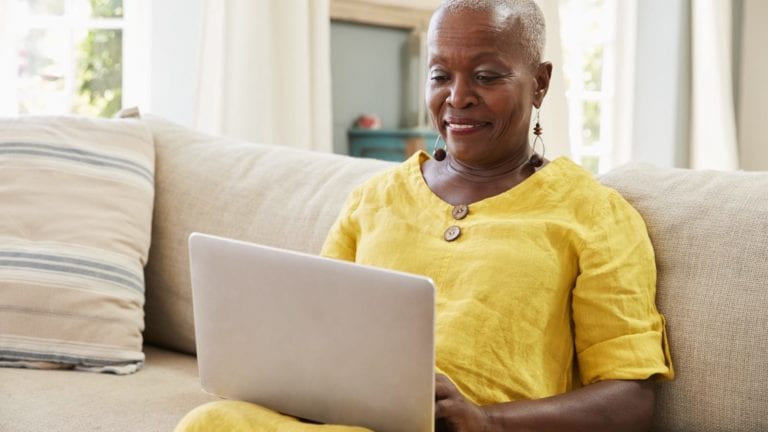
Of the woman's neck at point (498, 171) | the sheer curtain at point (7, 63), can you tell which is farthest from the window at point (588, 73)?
the woman's neck at point (498, 171)

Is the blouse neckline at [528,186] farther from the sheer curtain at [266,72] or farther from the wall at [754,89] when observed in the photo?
the wall at [754,89]

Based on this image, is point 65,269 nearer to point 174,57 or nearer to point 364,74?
point 174,57

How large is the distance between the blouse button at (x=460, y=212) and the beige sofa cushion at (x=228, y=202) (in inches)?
15.1

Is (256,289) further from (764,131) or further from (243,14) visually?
(764,131)

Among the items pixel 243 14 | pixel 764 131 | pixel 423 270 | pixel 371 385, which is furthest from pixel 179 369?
pixel 764 131

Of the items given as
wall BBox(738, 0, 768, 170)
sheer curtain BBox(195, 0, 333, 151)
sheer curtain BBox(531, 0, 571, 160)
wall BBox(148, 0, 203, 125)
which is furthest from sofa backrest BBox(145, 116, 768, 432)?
wall BBox(738, 0, 768, 170)

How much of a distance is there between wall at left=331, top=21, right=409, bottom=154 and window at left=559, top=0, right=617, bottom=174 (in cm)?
115

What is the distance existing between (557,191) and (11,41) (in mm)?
2316

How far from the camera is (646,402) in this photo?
1.34 metres

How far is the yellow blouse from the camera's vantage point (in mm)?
1346

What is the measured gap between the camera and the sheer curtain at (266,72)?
9.90 ft

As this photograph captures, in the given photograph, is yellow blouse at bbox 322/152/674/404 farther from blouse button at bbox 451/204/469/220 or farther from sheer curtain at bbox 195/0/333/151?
sheer curtain at bbox 195/0/333/151

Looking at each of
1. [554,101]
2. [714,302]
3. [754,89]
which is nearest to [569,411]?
[714,302]

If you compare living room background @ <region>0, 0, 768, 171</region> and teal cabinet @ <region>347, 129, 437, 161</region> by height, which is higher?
living room background @ <region>0, 0, 768, 171</region>
